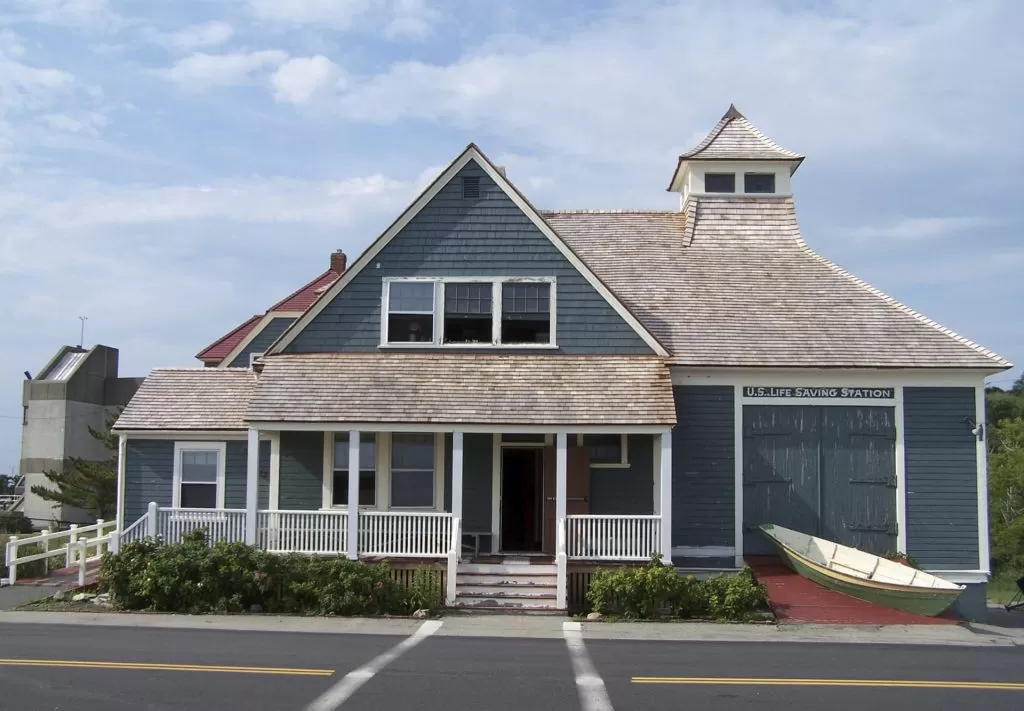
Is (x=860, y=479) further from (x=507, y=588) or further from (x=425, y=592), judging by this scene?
(x=425, y=592)

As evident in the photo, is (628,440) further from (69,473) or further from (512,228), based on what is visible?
(69,473)

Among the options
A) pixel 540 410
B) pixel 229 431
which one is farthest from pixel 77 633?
pixel 540 410

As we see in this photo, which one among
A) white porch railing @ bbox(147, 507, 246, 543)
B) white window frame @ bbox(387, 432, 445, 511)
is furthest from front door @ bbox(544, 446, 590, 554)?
white porch railing @ bbox(147, 507, 246, 543)

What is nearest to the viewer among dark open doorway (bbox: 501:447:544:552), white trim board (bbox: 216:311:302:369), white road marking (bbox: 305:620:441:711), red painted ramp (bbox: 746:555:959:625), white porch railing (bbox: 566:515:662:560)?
white road marking (bbox: 305:620:441:711)

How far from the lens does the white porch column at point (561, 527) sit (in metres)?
17.4

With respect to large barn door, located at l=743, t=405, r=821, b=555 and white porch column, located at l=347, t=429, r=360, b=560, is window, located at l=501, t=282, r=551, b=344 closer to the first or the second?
white porch column, located at l=347, t=429, r=360, b=560

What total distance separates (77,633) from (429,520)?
623 centimetres

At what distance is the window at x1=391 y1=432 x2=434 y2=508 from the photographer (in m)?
20.0

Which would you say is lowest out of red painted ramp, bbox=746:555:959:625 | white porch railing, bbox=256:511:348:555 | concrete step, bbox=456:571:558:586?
red painted ramp, bbox=746:555:959:625

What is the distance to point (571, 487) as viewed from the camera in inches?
779

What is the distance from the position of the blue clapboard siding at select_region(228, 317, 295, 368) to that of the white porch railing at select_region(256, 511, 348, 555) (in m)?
13.3

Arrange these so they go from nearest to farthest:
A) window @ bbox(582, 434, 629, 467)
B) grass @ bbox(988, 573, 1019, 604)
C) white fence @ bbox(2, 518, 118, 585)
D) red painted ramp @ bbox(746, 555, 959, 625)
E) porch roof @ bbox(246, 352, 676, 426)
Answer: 1. red painted ramp @ bbox(746, 555, 959, 625)
2. porch roof @ bbox(246, 352, 676, 426)
3. white fence @ bbox(2, 518, 118, 585)
4. window @ bbox(582, 434, 629, 467)
5. grass @ bbox(988, 573, 1019, 604)

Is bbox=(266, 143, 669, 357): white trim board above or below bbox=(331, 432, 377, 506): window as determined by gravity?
above

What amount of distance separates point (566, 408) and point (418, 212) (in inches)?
201
